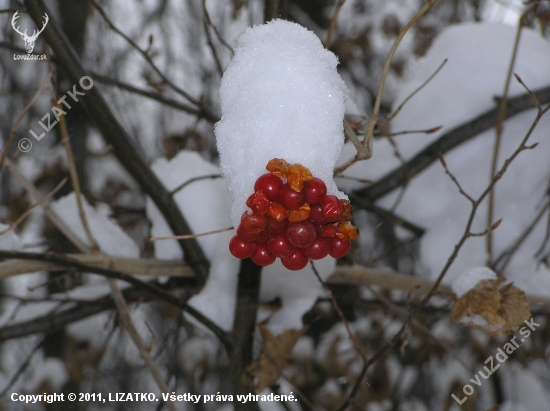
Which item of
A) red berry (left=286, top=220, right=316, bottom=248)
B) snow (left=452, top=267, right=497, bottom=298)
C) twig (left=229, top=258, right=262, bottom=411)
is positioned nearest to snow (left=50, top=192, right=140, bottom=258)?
twig (left=229, top=258, right=262, bottom=411)

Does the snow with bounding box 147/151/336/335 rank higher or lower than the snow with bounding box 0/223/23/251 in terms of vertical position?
lower

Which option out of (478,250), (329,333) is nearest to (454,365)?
(329,333)

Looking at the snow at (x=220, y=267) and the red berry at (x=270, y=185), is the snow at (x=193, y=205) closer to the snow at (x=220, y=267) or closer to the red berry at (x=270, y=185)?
the snow at (x=220, y=267)

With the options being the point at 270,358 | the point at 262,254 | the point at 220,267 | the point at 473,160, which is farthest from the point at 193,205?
the point at 473,160

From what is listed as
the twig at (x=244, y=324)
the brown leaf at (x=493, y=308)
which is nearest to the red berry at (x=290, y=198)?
the twig at (x=244, y=324)

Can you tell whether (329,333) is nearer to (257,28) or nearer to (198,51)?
(198,51)

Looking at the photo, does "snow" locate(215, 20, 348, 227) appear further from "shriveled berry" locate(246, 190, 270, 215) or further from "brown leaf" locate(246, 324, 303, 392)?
"brown leaf" locate(246, 324, 303, 392)
